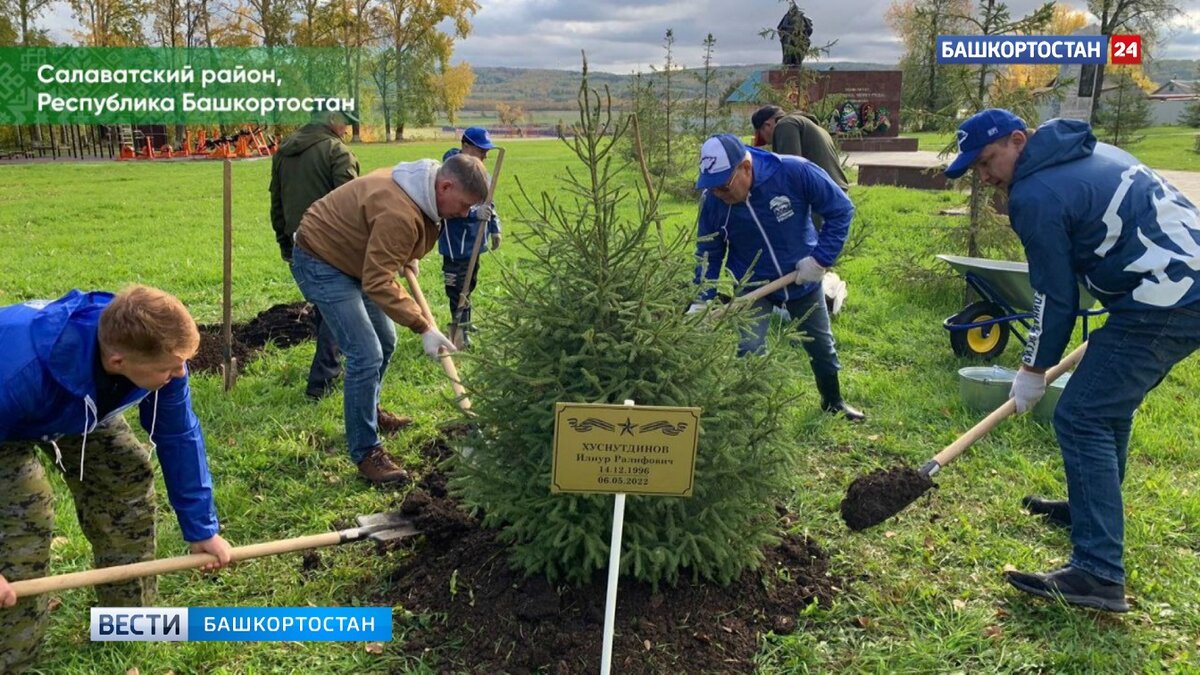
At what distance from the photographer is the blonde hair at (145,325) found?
254cm

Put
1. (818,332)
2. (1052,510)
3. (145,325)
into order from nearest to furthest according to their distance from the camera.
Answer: (145,325) < (1052,510) < (818,332)

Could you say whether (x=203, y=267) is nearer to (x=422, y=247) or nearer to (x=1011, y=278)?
(x=422, y=247)

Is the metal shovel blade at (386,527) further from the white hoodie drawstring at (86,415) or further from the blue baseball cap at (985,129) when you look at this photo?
the blue baseball cap at (985,129)

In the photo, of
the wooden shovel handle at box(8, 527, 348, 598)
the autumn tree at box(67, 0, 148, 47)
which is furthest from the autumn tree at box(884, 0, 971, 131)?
the autumn tree at box(67, 0, 148, 47)

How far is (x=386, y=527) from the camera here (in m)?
3.90

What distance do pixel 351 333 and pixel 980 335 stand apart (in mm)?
4934

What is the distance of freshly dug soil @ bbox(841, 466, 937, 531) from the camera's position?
3721mm

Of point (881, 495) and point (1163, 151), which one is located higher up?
point (1163, 151)

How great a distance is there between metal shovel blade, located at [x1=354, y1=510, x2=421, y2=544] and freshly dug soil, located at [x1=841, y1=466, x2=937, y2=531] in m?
2.00

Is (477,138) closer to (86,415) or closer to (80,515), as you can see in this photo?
(80,515)

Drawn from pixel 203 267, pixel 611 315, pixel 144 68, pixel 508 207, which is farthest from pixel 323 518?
pixel 144 68

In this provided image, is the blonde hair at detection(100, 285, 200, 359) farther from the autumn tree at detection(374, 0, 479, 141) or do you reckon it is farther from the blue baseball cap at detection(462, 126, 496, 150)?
the autumn tree at detection(374, 0, 479, 141)

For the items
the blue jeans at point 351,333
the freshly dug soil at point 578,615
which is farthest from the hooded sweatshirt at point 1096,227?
the blue jeans at point 351,333
